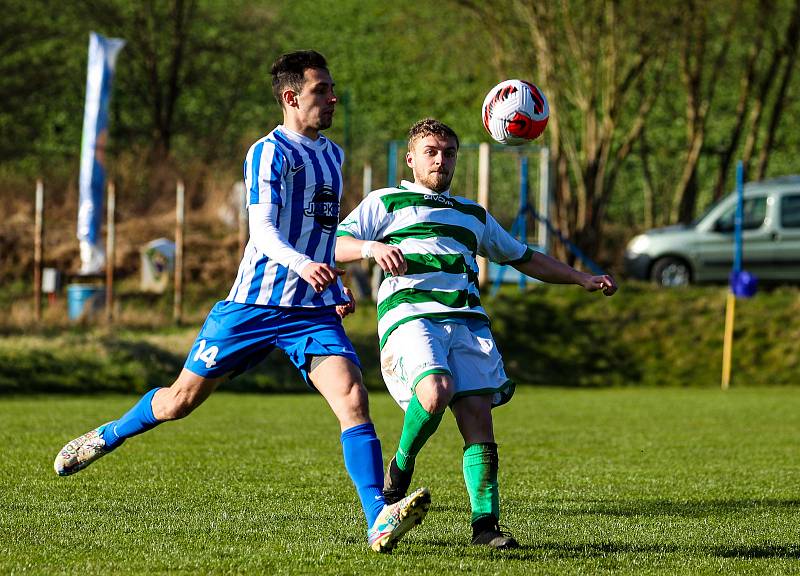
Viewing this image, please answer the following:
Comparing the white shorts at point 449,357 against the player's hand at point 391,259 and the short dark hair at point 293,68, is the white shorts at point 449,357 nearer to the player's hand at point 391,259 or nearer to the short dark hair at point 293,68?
the player's hand at point 391,259

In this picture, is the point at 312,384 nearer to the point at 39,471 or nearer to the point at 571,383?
the point at 39,471

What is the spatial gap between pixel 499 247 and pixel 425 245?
0.47 meters

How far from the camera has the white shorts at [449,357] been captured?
5.62 meters

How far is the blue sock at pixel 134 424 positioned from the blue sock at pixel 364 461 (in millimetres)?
→ 1066

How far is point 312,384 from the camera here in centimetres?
569

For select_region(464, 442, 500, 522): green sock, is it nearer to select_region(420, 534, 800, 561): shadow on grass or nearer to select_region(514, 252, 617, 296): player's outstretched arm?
select_region(420, 534, 800, 561): shadow on grass

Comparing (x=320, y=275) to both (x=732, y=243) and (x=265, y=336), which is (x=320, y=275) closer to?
(x=265, y=336)

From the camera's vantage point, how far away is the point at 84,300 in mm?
20828

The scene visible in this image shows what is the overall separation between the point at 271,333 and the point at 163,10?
3005 cm

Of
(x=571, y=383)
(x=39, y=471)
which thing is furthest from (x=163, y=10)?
(x=39, y=471)

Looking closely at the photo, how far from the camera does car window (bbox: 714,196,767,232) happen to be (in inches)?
910

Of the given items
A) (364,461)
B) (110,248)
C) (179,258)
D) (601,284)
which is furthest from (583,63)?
(364,461)

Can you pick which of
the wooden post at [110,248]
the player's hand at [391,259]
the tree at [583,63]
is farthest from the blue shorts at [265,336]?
the tree at [583,63]

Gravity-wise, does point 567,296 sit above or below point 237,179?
below
